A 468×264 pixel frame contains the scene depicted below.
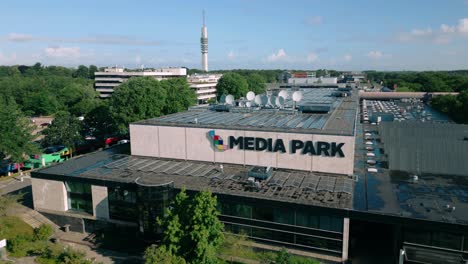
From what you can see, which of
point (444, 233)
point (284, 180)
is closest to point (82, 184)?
point (284, 180)

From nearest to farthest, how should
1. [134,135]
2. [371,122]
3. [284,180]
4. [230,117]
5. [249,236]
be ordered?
1. [249,236]
2. [284,180]
3. [134,135]
4. [230,117]
5. [371,122]

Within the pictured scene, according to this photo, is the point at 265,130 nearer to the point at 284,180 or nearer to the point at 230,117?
the point at 284,180

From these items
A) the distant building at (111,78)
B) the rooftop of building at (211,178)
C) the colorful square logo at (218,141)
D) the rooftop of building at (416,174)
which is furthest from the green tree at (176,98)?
the distant building at (111,78)

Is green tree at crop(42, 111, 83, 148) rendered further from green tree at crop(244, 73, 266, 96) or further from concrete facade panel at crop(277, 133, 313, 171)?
green tree at crop(244, 73, 266, 96)

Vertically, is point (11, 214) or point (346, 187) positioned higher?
point (346, 187)

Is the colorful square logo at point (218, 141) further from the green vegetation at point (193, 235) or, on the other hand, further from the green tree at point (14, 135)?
the green tree at point (14, 135)

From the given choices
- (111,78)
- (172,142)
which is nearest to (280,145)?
(172,142)
